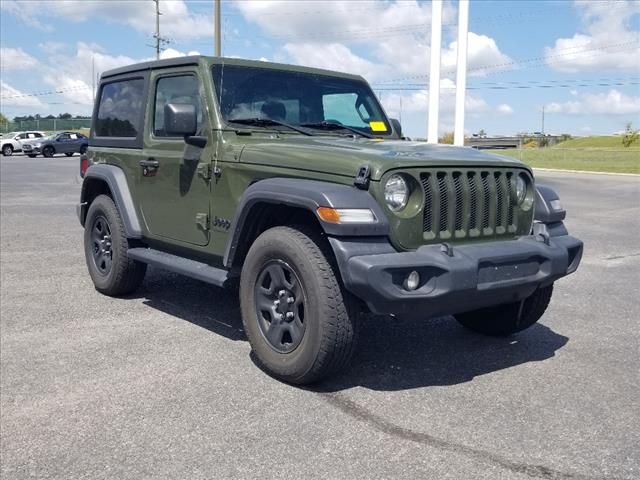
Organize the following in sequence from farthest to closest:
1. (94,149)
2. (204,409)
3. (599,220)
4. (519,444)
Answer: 1. (599,220)
2. (94,149)
3. (204,409)
4. (519,444)

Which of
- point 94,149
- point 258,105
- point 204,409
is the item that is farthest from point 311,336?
point 94,149

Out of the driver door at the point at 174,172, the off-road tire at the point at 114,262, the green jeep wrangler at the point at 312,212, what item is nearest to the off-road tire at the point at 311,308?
the green jeep wrangler at the point at 312,212

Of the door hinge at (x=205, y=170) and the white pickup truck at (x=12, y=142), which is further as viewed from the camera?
the white pickup truck at (x=12, y=142)

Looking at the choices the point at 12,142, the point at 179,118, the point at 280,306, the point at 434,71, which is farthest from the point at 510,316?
the point at 12,142

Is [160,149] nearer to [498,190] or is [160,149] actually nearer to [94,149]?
[94,149]

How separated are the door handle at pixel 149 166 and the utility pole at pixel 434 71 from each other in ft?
76.1

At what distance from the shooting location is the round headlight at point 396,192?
3775mm

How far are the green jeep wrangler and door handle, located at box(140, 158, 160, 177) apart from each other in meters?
0.02

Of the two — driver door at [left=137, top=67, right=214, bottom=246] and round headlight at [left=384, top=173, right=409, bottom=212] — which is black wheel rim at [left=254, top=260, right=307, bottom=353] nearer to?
round headlight at [left=384, top=173, right=409, bottom=212]

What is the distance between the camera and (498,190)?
14.0 ft

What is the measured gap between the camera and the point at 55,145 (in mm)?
39281

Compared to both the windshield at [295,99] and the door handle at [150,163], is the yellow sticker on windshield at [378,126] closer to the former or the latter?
the windshield at [295,99]

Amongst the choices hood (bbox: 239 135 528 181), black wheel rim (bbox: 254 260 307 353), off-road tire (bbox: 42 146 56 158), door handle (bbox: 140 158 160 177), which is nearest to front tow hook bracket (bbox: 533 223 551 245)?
hood (bbox: 239 135 528 181)

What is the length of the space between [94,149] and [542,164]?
1198 inches
